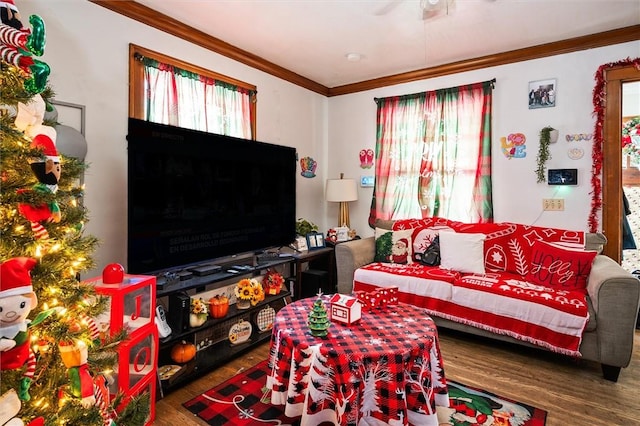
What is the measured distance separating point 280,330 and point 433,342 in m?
0.77

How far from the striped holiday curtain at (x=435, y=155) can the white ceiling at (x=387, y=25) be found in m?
0.46

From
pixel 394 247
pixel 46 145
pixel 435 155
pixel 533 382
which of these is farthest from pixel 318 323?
pixel 435 155

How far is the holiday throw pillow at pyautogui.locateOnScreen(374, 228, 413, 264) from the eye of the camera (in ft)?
11.3

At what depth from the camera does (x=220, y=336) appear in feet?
9.01

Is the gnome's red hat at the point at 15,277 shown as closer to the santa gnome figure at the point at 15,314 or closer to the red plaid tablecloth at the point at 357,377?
the santa gnome figure at the point at 15,314

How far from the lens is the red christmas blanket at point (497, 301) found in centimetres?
234

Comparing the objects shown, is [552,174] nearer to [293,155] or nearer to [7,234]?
[293,155]

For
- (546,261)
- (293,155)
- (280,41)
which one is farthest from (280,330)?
(280,41)

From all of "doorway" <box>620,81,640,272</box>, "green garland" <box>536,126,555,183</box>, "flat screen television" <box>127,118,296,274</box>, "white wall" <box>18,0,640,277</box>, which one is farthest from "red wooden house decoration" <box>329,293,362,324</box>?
"doorway" <box>620,81,640,272</box>

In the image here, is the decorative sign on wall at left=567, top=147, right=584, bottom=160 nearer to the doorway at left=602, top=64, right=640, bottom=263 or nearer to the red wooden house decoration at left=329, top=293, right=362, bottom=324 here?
the doorway at left=602, top=64, right=640, bottom=263

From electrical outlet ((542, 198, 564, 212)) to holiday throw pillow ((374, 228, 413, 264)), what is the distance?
1215mm

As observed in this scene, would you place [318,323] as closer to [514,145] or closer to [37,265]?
[37,265]

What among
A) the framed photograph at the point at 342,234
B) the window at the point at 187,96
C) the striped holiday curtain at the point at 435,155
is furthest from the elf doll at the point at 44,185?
the striped holiday curtain at the point at 435,155

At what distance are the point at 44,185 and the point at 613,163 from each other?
12.4 ft
